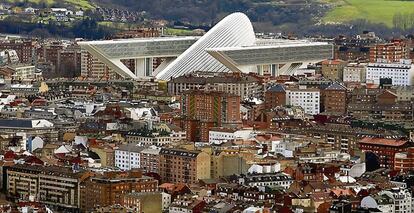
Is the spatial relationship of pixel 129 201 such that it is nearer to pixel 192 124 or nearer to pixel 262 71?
pixel 192 124

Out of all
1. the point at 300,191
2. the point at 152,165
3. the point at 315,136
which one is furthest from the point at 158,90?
the point at 300,191

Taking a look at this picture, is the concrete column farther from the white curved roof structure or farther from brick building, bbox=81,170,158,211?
brick building, bbox=81,170,158,211

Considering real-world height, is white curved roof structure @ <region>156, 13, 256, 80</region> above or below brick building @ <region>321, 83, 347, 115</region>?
above

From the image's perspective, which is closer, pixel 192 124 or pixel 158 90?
pixel 192 124

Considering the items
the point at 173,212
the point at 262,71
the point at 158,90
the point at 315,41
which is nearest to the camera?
→ the point at 173,212

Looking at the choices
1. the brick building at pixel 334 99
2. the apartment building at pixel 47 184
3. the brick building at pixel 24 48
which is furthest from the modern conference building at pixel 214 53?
the apartment building at pixel 47 184

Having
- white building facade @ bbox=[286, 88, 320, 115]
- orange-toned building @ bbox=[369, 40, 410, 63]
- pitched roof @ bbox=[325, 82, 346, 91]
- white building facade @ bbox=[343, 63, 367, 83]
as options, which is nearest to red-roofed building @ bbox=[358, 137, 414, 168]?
white building facade @ bbox=[286, 88, 320, 115]

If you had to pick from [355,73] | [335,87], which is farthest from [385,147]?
[355,73]
